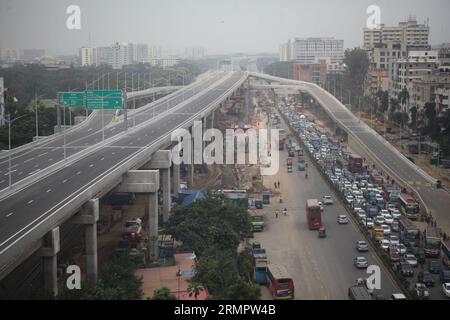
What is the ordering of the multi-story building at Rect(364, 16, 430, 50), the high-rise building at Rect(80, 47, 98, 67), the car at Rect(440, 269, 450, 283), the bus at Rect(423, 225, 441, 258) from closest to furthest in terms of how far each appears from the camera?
the car at Rect(440, 269, 450, 283) → the bus at Rect(423, 225, 441, 258) → the multi-story building at Rect(364, 16, 430, 50) → the high-rise building at Rect(80, 47, 98, 67)

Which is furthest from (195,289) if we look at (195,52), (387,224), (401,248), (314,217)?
(195,52)

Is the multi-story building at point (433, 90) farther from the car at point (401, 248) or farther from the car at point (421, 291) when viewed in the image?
the car at point (421, 291)

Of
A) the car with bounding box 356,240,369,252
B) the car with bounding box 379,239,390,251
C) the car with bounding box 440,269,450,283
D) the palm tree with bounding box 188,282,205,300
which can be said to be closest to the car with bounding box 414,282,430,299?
the car with bounding box 440,269,450,283

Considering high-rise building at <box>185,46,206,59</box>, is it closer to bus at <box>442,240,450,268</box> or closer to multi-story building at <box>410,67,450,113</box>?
multi-story building at <box>410,67,450,113</box>

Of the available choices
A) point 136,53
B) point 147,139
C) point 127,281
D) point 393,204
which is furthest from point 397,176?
point 136,53

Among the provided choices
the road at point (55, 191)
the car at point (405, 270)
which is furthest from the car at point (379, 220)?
the road at point (55, 191)

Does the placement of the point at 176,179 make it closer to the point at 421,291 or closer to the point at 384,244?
the point at 384,244
